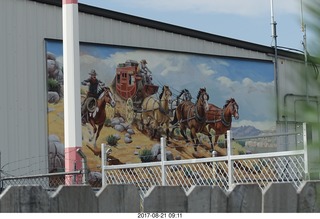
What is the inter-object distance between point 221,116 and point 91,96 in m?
5.75

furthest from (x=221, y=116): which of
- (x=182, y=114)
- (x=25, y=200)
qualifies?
(x=25, y=200)

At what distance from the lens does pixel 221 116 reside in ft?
93.3

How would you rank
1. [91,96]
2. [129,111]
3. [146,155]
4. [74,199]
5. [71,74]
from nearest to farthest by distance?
[74,199] → [71,74] → [91,96] → [146,155] → [129,111]

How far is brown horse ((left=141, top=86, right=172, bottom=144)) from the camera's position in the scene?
26.2 meters

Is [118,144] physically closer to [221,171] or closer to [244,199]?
[221,171]

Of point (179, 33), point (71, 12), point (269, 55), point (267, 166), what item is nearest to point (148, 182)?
point (267, 166)

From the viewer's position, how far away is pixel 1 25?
22.5 meters

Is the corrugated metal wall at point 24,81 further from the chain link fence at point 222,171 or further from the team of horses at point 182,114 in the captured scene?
the chain link fence at point 222,171

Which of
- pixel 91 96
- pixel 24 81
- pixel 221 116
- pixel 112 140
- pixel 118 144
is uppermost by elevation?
pixel 24 81

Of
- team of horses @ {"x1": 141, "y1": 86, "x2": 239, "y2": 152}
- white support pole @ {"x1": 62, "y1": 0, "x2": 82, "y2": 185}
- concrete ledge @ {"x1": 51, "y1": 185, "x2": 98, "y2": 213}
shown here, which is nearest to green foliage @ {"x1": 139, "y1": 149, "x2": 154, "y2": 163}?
team of horses @ {"x1": 141, "y1": 86, "x2": 239, "y2": 152}

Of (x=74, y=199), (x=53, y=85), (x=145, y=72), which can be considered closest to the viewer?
(x=74, y=199)

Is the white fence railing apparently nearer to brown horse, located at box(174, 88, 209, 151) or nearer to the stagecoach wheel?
the stagecoach wheel

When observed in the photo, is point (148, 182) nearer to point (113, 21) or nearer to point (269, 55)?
point (113, 21)

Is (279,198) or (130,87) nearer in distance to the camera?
(279,198)
